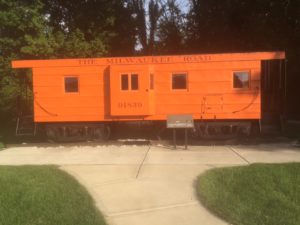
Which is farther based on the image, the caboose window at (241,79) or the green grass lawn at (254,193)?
the caboose window at (241,79)

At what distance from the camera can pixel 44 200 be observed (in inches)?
261

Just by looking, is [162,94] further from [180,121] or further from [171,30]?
[171,30]

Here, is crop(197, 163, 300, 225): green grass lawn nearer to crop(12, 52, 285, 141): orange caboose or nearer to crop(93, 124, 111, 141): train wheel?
crop(12, 52, 285, 141): orange caboose

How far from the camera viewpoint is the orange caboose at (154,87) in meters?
13.3

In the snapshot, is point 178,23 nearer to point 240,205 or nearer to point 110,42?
point 110,42

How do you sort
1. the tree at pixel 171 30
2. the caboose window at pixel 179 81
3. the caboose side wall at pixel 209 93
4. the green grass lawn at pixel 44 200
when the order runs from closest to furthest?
1. the green grass lawn at pixel 44 200
2. the caboose side wall at pixel 209 93
3. the caboose window at pixel 179 81
4. the tree at pixel 171 30

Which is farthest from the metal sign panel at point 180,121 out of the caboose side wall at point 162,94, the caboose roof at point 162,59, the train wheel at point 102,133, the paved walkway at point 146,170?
the train wheel at point 102,133

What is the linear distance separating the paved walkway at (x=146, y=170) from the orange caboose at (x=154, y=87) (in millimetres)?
1485

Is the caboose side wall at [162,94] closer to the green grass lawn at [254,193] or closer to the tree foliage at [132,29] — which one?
the green grass lawn at [254,193]

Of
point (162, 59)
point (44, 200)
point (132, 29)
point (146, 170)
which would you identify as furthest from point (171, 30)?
point (44, 200)

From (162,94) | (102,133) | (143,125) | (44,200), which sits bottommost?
(44,200)

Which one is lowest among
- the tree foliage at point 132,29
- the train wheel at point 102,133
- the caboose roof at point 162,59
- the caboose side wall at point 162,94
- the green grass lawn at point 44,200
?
the green grass lawn at point 44,200

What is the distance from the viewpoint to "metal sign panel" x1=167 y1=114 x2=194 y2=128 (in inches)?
Result: 468

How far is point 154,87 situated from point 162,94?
0.38 metres
